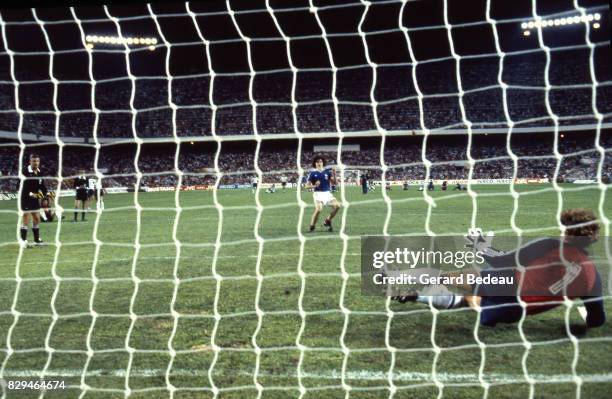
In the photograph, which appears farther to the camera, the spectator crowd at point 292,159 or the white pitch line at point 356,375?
the spectator crowd at point 292,159

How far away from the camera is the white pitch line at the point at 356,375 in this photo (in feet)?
9.75

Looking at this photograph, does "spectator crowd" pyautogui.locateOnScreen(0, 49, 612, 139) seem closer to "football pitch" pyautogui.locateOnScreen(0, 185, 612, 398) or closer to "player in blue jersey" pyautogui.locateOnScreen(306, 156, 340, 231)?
"player in blue jersey" pyautogui.locateOnScreen(306, 156, 340, 231)

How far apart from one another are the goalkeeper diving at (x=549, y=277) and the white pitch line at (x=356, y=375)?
695 millimetres

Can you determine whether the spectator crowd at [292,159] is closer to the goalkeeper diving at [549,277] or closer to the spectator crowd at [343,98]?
the spectator crowd at [343,98]

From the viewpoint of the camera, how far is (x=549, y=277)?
140 inches

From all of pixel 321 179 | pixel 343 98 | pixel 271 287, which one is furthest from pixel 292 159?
pixel 271 287

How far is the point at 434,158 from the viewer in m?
35.4

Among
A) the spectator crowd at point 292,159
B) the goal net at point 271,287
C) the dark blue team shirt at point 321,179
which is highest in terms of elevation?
the goal net at point 271,287

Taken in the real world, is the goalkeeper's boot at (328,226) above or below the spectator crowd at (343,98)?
above

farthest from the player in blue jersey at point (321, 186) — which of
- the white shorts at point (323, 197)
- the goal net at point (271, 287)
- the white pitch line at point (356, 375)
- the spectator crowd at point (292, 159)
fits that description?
the spectator crowd at point (292, 159)

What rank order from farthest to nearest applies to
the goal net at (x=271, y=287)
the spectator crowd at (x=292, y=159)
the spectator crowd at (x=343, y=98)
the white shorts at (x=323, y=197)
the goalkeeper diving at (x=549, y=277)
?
the spectator crowd at (x=343, y=98)
the spectator crowd at (x=292, y=159)
the white shorts at (x=323, y=197)
the goalkeeper diving at (x=549, y=277)
the goal net at (x=271, y=287)

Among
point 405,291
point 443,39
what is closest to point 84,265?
point 405,291

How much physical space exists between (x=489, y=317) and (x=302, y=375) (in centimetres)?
153

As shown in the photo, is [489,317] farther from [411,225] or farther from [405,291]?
[411,225]
